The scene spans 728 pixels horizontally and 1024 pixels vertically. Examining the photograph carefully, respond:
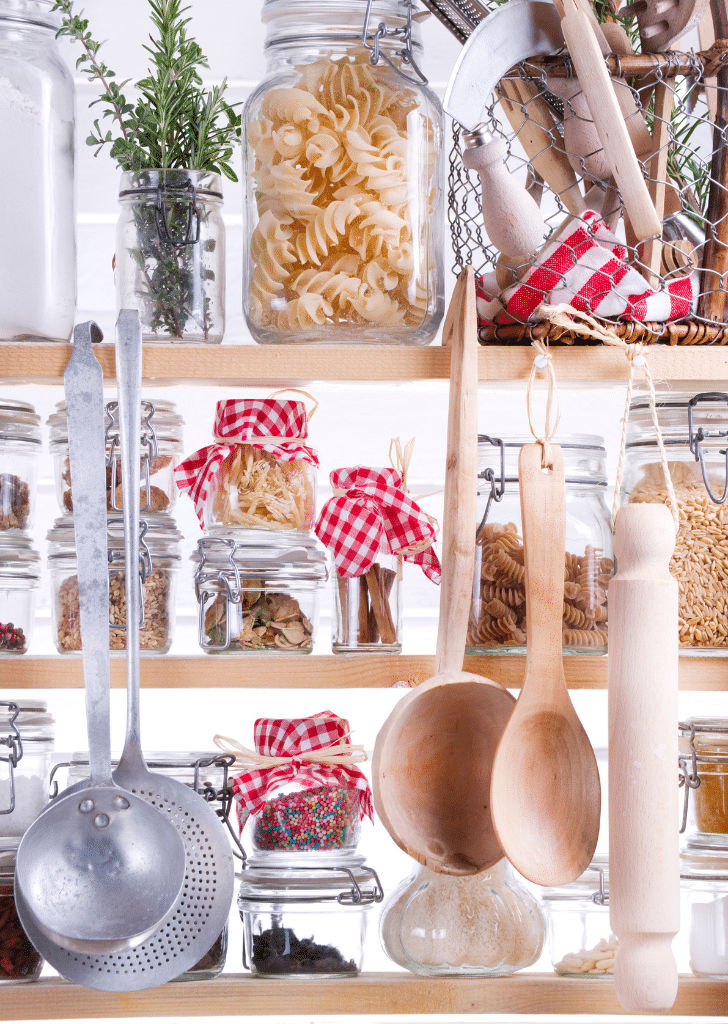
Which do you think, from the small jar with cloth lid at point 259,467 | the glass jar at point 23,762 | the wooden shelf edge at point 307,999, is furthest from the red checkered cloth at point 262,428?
the wooden shelf edge at point 307,999

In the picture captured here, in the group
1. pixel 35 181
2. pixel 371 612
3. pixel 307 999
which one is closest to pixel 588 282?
pixel 371 612

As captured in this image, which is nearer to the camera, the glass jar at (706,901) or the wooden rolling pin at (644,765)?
the wooden rolling pin at (644,765)

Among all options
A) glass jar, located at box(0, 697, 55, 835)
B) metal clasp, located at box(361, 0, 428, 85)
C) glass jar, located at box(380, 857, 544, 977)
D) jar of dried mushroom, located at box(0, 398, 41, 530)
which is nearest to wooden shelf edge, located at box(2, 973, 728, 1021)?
glass jar, located at box(380, 857, 544, 977)

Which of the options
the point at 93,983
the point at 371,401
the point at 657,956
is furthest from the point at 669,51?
the point at 93,983

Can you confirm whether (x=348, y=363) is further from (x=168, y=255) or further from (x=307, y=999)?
(x=307, y=999)

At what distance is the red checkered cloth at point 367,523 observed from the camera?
0.73 m

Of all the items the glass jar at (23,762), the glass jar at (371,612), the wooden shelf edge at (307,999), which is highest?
the glass jar at (371,612)

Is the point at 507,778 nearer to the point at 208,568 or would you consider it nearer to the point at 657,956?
the point at 657,956

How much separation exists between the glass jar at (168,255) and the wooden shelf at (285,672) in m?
0.23

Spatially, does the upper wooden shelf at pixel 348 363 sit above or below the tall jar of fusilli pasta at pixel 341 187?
below

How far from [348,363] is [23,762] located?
1.27 ft

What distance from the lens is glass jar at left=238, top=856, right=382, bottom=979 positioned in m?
0.71

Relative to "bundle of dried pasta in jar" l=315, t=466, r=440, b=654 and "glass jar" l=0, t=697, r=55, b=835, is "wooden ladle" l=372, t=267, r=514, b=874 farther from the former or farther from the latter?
"glass jar" l=0, t=697, r=55, b=835

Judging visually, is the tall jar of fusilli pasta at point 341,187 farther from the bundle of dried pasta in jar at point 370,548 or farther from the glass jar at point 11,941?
the glass jar at point 11,941
